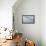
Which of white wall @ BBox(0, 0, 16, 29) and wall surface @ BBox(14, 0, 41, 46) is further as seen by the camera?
wall surface @ BBox(14, 0, 41, 46)

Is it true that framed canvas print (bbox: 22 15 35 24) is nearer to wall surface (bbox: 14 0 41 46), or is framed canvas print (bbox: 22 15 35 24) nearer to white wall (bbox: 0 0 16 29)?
wall surface (bbox: 14 0 41 46)

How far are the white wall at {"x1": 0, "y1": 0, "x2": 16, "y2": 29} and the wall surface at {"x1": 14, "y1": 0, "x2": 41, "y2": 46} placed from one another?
144 cm

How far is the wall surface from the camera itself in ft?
18.9

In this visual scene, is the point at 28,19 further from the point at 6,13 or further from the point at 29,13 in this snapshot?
the point at 6,13

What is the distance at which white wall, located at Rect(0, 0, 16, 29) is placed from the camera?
4.25m

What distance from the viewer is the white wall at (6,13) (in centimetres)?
425

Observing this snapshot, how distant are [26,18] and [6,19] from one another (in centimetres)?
162

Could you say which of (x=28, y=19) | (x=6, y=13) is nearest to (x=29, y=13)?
(x=28, y=19)

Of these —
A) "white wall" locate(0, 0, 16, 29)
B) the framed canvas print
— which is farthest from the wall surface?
"white wall" locate(0, 0, 16, 29)

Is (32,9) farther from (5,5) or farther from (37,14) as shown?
(5,5)

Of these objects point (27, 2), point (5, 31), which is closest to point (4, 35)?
point (5, 31)

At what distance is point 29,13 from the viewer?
5.77 metres

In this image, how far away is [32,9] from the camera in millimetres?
5766

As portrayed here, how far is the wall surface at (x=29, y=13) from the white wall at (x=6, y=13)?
1.44 metres
